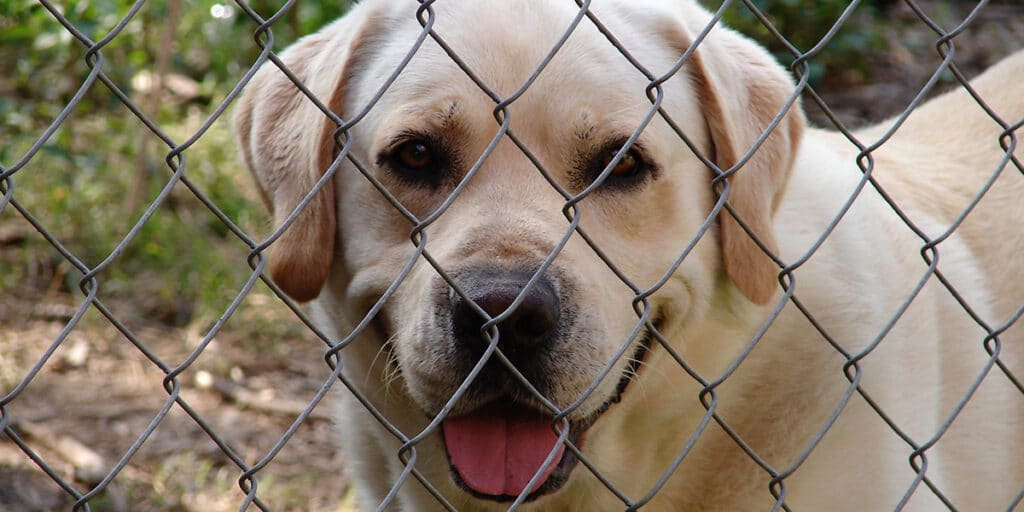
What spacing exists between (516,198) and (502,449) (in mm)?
511

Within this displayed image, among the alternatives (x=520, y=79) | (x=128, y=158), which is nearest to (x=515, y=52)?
(x=520, y=79)

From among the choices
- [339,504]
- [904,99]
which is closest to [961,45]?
[904,99]

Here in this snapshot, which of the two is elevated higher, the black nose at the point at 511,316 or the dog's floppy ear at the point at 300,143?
the dog's floppy ear at the point at 300,143

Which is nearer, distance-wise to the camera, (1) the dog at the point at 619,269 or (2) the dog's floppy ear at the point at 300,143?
(1) the dog at the point at 619,269

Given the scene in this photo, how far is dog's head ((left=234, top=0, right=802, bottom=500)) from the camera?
2141mm

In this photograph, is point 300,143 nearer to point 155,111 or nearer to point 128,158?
point 155,111

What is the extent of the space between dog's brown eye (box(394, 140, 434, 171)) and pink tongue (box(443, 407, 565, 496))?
55 centimetres

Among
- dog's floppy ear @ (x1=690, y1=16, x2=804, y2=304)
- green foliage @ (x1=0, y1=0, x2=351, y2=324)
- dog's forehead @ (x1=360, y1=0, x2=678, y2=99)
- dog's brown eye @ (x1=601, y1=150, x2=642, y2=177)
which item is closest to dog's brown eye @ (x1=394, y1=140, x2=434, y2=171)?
dog's forehead @ (x1=360, y1=0, x2=678, y2=99)

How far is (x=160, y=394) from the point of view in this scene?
4.21 metres

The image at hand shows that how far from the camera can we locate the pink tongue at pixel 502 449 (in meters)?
2.22

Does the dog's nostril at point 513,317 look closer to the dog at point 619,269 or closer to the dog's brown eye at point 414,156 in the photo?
the dog at point 619,269

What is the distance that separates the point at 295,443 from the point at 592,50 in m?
2.30

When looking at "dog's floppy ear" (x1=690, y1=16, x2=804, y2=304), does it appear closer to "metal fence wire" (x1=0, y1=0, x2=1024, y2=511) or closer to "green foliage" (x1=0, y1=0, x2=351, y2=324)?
"metal fence wire" (x1=0, y1=0, x2=1024, y2=511)

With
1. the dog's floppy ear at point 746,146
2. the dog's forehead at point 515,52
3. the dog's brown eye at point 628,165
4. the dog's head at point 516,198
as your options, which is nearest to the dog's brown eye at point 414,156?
the dog's head at point 516,198
